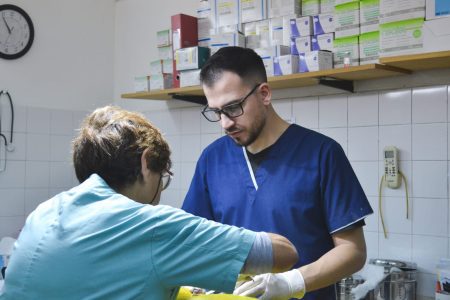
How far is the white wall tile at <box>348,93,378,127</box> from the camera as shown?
2.48 meters

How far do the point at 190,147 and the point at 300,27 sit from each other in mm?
1106

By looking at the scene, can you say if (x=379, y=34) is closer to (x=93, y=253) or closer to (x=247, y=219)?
(x=247, y=219)

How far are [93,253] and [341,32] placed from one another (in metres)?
1.87

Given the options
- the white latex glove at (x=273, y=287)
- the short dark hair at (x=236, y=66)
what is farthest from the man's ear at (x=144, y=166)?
the short dark hair at (x=236, y=66)

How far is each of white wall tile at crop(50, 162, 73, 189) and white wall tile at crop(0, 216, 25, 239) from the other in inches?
11.9

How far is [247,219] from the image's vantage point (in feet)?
4.97

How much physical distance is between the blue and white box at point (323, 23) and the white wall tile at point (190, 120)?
0.99m

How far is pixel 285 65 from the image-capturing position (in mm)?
2518

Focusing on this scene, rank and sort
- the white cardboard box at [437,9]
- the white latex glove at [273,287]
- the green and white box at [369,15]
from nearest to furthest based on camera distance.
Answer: the white latex glove at [273,287] < the white cardboard box at [437,9] < the green and white box at [369,15]

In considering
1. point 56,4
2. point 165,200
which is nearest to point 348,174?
point 165,200

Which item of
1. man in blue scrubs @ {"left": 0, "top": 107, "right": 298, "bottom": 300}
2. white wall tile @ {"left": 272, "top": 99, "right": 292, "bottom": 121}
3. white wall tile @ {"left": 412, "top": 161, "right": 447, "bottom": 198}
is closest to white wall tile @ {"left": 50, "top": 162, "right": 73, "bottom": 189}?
white wall tile @ {"left": 272, "top": 99, "right": 292, "bottom": 121}

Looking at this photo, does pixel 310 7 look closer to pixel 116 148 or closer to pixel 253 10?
pixel 253 10

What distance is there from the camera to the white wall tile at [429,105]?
2271mm

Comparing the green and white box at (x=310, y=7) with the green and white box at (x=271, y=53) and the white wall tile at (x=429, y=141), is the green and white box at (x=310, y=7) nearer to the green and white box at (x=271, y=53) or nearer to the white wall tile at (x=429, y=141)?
the green and white box at (x=271, y=53)
